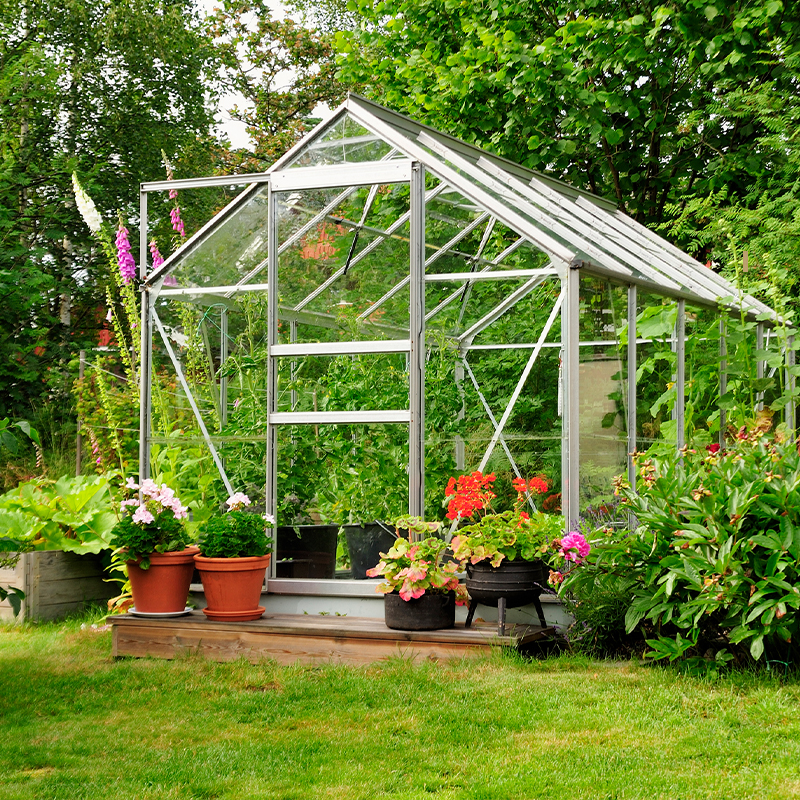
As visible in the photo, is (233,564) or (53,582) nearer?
(233,564)

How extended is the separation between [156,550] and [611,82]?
6.91m

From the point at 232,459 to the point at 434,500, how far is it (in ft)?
4.18

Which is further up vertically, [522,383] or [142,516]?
[522,383]

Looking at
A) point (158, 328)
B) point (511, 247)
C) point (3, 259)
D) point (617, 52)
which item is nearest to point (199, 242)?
point (158, 328)

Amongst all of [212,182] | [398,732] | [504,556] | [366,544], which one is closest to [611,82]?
[212,182]

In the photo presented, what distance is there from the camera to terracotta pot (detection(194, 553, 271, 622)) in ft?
18.7

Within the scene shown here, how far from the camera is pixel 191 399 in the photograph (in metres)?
6.55

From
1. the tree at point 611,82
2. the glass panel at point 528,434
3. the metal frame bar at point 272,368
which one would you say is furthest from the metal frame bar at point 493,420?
the tree at point 611,82

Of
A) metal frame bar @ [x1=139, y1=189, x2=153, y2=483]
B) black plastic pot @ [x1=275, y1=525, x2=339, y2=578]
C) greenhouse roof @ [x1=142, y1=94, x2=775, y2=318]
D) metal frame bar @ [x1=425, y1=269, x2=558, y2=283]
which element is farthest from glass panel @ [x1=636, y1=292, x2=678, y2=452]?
metal frame bar @ [x1=139, y1=189, x2=153, y2=483]

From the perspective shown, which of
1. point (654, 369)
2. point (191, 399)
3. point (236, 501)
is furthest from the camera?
point (191, 399)

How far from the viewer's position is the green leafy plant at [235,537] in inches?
224

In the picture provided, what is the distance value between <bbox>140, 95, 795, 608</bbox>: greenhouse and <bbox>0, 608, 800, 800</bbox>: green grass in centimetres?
109

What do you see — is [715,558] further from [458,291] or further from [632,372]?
[458,291]

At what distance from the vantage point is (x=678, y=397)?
642cm
